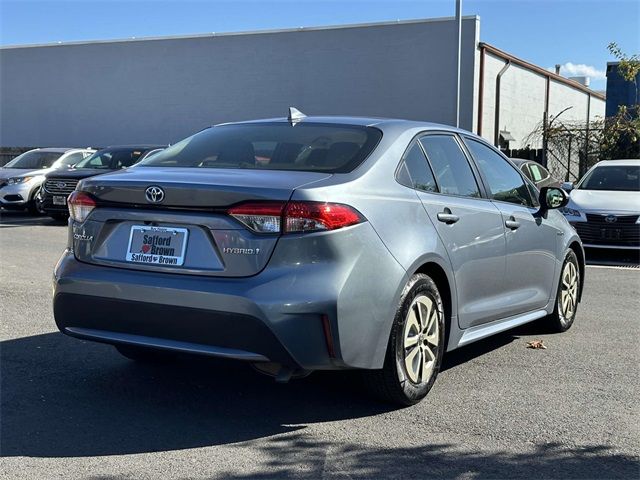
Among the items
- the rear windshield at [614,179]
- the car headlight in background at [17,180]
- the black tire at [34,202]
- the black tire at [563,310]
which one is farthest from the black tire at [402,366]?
the car headlight in background at [17,180]

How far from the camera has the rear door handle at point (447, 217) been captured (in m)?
4.72

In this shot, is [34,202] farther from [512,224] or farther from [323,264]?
[323,264]

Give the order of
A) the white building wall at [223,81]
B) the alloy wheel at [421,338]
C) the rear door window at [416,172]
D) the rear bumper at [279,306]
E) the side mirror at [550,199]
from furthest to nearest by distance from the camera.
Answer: the white building wall at [223,81] < the side mirror at [550,199] < the rear door window at [416,172] < the alloy wheel at [421,338] < the rear bumper at [279,306]

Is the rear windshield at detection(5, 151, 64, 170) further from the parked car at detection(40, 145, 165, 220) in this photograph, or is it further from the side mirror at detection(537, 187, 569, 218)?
the side mirror at detection(537, 187, 569, 218)

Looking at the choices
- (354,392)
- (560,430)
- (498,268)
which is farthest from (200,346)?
(498,268)

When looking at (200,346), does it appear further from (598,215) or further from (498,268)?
(598,215)

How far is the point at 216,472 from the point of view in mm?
3574

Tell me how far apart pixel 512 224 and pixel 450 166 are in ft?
2.36

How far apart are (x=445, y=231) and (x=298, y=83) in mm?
22120

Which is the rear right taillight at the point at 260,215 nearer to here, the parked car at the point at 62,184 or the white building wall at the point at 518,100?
the parked car at the point at 62,184

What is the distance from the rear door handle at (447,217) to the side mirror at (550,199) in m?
1.53

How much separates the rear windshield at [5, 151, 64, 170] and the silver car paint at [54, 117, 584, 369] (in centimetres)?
1423

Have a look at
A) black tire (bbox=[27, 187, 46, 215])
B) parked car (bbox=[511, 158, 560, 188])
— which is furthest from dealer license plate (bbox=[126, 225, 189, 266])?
black tire (bbox=[27, 187, 46, 215])

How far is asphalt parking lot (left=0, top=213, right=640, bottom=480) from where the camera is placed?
3691 mm
